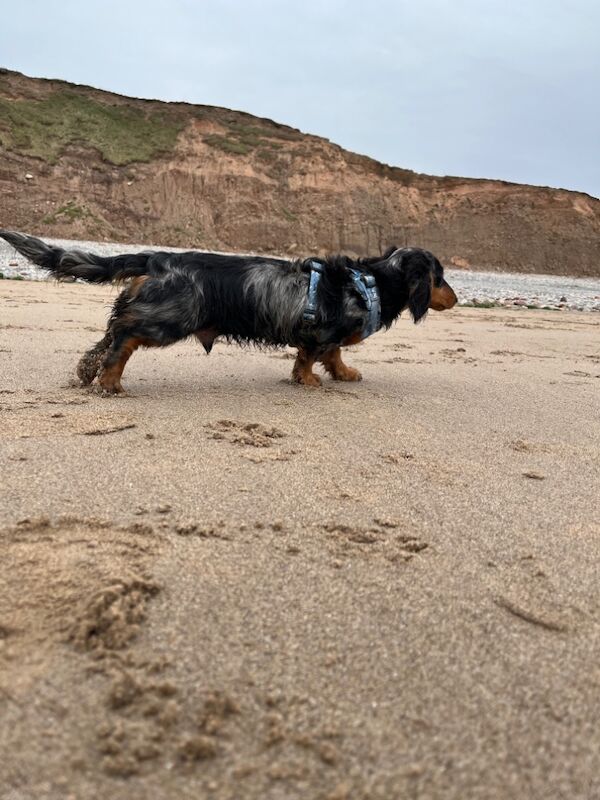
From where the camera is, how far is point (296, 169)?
38.1m

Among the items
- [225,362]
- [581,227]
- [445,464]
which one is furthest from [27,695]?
[581,227]

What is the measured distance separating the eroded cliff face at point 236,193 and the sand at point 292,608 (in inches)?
1194

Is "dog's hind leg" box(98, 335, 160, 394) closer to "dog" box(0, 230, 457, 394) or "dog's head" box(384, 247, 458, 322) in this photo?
"dog" box(0, 230, 457, 394)

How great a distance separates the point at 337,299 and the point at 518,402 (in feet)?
4.35

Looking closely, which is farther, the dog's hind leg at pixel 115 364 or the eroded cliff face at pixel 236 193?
the eroded cliff face at pixel 236 193

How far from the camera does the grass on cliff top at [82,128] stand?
111 ft

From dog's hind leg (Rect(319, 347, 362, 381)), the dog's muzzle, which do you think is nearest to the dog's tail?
dog's hind leg (Rect(319, 347, 362, 381))

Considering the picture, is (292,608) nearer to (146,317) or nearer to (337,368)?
(146,317)

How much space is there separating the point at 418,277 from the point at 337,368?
845mm

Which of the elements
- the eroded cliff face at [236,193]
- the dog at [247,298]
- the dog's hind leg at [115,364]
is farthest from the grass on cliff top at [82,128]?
the dog's hind leg at [115,364]

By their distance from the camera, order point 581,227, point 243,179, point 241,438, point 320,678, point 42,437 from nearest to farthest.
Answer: point 320,678
point 42,437
point 241,438
point 243,179
point 581,227

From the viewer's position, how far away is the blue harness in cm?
452

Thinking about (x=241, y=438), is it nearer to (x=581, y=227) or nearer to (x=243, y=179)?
(x=243, y=179)

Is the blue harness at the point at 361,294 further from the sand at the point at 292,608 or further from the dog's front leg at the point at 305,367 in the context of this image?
the sand at the point at 292,608
